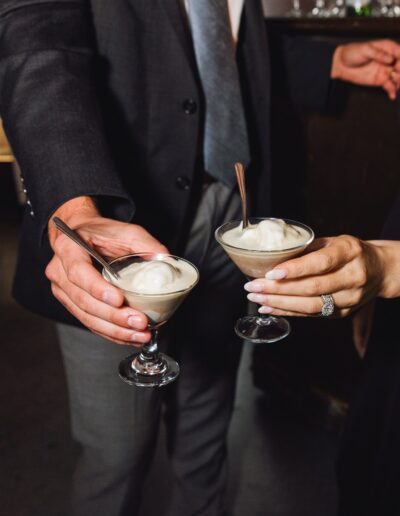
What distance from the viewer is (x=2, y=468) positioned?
248cm

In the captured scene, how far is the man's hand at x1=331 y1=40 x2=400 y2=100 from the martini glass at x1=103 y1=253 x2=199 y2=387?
1189mm

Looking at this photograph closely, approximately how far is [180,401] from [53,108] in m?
1.07

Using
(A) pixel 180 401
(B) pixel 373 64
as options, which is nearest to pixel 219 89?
(B) pixel 373 64

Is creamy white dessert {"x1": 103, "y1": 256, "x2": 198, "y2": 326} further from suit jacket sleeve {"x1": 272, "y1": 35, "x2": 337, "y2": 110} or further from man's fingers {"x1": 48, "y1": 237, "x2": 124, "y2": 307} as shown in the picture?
suit jacket sleeve {"x1": 272, "y1": 35, "x2": 337, "y2": 110}

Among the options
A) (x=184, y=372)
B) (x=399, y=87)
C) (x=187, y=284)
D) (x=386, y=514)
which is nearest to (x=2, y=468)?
(x=184, y=372)

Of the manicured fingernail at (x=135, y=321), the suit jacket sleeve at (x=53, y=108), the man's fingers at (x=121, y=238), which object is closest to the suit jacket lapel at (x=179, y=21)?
the suit jacket sleeve at (x=53, y=108)

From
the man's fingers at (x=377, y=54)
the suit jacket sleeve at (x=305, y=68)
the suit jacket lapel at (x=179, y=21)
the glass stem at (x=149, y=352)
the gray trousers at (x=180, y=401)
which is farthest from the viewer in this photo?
the suit jacket sleeve at (x=305, y=68)

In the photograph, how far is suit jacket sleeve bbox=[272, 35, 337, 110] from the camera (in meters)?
2.09

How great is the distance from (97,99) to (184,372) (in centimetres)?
93

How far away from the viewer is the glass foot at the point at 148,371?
1298mm

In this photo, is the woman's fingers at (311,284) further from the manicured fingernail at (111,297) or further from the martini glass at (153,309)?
the manicured fingernail at (111,297)

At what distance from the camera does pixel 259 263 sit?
1209 mm

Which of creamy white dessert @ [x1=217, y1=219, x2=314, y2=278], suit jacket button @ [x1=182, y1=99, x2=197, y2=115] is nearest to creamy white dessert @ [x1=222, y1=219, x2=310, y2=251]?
creamy white dessert @ [x1=217, y1=219, x2=314, y2=278]

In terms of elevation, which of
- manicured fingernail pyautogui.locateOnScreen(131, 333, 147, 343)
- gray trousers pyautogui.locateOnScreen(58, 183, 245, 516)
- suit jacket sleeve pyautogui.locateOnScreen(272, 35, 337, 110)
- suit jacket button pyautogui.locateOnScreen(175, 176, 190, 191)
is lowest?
gray trousers pyautogui.locateOnScreen(58, 183, 245, 516)
